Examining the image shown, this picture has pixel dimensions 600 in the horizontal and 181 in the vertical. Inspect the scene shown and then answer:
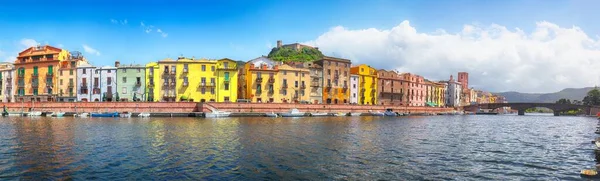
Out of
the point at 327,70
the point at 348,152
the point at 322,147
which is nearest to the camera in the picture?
the point at 348,152

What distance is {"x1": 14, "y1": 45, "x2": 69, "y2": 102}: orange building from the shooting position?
3878 inches

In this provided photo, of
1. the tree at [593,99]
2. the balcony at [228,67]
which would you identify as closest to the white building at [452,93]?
the tree at [593,99]

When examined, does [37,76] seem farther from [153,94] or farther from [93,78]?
[153,94]

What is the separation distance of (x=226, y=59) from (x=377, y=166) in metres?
77.9

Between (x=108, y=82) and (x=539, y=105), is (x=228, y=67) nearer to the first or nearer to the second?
(x=108, y=82)

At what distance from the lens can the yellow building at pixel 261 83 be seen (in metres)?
99.8

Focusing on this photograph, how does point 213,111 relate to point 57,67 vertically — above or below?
below

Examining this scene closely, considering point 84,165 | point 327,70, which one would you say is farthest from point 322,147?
point 327,70

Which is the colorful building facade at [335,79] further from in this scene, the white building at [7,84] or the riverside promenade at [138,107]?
the white building at [7,84]

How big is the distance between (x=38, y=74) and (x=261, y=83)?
193ft

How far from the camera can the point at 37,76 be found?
99500 mm

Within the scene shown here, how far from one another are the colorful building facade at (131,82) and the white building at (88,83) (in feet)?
20.1

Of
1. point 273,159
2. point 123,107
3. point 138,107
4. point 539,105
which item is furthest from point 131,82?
point 539,105

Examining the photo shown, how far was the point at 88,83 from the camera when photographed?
319 ft
